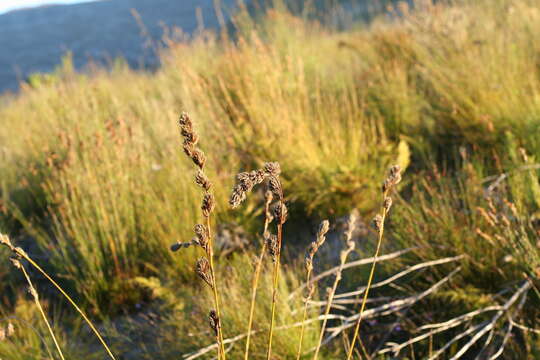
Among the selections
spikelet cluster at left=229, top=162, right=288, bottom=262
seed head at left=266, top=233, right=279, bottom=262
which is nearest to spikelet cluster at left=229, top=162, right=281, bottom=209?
spikelet cluster at left=229, top=162, right=288, bottom=262

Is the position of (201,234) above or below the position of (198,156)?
below

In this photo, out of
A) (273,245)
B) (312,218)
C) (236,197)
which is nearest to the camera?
(236,197)

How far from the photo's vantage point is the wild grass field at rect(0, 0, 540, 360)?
6.10 ft

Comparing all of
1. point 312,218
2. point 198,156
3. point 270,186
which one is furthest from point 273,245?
point 312,218

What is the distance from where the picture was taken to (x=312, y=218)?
296 centimetres

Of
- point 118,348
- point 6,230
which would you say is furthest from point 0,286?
point 118,348

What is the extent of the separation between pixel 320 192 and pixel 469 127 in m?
1.17

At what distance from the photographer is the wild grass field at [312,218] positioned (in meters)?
1.86

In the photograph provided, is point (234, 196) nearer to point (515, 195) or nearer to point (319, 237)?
point (319, 237)

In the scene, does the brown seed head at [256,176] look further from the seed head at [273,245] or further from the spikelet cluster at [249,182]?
the seed head at [273,245]

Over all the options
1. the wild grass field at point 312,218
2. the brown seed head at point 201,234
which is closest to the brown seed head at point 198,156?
the wild grass field at point 312,218

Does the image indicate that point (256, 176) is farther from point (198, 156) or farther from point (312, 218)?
point (312, 218)

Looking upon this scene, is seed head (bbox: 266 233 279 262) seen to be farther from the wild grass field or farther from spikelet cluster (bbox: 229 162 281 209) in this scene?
spikelet cluster (bbox: 229 162 281 209)

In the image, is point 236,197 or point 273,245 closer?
point 236,197
